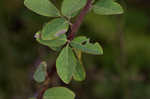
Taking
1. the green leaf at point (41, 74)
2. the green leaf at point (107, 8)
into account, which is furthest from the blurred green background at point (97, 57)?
the green leaf at point (107, 8)

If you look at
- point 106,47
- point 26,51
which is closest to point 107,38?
point 106,47

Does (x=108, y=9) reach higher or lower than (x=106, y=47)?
higher

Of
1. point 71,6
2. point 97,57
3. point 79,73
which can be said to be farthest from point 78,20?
point 97,57

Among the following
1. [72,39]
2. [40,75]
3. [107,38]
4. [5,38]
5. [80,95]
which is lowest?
[80,95]

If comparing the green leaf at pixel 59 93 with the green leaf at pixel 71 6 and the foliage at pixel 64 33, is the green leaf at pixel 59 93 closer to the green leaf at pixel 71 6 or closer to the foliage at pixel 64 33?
the foliage at pixel 64 33

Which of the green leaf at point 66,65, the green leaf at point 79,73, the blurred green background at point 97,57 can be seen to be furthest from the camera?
the blurred green background at point 97,57

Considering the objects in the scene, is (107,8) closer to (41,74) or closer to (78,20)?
(78,20)

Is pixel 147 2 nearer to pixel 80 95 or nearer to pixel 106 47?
pixel 106 47
